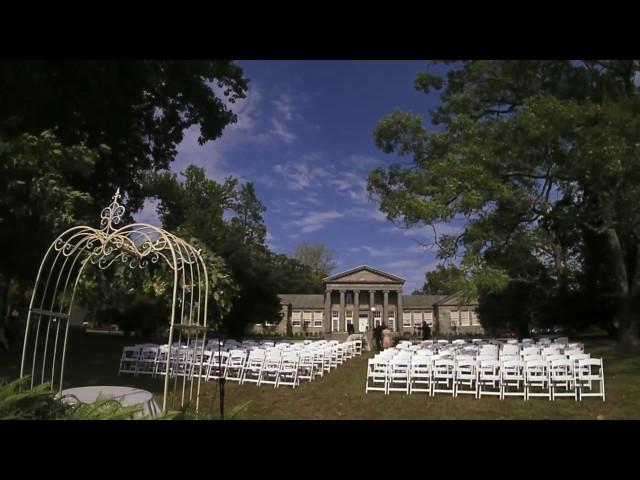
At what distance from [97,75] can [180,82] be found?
10.5 feet

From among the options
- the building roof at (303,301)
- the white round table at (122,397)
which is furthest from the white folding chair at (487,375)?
Result: the building roof at (303,301)

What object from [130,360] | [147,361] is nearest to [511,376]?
[147,361]

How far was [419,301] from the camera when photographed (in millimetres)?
79812

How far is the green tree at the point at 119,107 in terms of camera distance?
1064 centimetres

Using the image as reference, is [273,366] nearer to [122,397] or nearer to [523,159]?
[122,397]

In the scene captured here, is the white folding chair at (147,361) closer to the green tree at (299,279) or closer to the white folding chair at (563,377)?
the white folding chair at (563,377)

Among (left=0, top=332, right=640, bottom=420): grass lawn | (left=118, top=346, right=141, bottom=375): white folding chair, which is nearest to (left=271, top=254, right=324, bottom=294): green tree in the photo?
(left=118, top=346, right=141, bottom=375): white folding chair

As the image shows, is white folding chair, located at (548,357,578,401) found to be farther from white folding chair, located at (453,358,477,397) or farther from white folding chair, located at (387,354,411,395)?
white folding chair, located at (387,354,411,395)

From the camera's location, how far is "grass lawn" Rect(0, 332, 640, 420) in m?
8.39

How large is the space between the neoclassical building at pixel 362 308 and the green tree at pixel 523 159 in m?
50.7

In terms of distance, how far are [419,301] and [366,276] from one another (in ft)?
37.0

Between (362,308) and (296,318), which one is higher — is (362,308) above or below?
above
